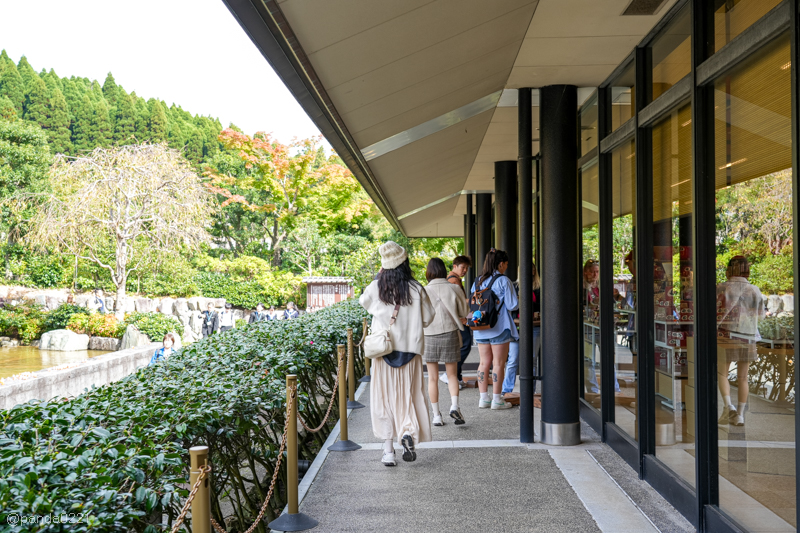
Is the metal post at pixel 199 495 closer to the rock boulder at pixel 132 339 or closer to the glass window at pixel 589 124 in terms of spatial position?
the glass window at pixel 589 124

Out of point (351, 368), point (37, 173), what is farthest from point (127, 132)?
point (351, 368)

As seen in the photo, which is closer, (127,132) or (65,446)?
(65,446)

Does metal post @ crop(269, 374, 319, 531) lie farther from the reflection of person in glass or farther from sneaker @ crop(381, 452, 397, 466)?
the reflection of person in glass

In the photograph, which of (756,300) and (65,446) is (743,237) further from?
(65,446)

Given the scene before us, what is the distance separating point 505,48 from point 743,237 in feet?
7.03

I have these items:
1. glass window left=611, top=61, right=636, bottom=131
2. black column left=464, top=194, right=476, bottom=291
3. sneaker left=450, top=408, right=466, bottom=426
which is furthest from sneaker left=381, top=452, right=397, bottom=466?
black column left=464, top=194, right=476, bottom=291

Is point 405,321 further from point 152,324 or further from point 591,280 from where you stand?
point 152,324

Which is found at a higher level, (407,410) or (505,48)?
(505,48)

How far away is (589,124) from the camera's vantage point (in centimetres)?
600

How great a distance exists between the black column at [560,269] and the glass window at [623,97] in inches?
13.6

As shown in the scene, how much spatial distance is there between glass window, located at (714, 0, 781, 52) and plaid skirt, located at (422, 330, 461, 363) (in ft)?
11.8

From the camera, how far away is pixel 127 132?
6244 cm

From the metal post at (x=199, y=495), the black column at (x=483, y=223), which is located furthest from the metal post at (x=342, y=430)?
the black column at (x=483, y=223)

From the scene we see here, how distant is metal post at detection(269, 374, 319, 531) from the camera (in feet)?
12.2
